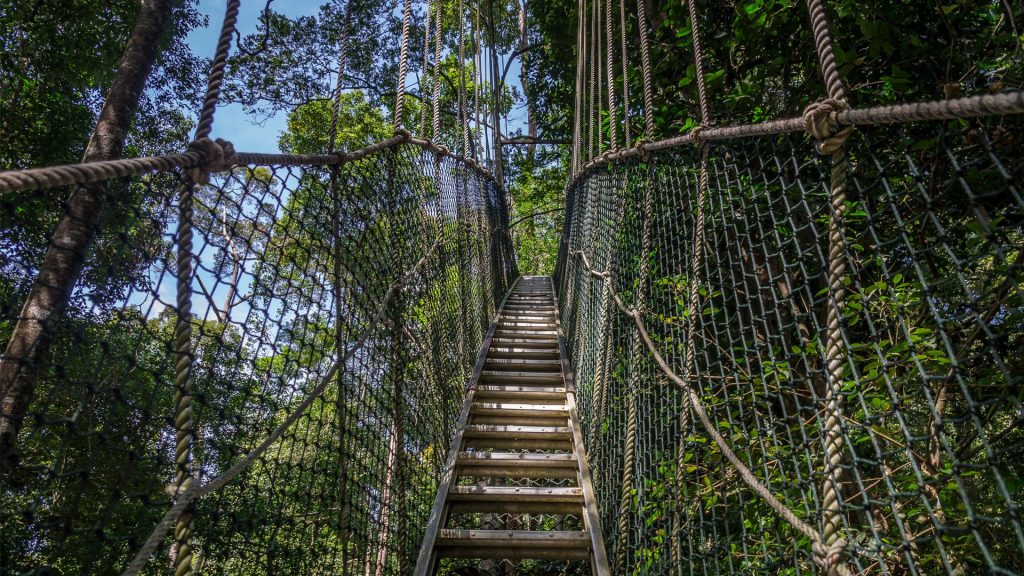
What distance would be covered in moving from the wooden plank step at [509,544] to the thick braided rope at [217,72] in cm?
161

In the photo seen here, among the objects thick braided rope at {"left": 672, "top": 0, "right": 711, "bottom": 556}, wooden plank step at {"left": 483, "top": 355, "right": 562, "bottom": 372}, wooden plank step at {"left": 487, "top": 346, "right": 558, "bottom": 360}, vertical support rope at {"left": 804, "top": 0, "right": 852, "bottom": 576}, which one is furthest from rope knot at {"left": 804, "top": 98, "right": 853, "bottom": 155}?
wooden plank step at {"left": 487, "top": 346, "right": 558, "bottom": 360}

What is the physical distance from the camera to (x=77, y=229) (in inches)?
132

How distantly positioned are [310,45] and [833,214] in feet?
29.4

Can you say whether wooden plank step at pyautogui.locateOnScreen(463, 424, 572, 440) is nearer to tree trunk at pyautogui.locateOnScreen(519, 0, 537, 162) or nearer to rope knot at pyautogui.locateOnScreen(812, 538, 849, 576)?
rope knot at pyautogui.locateOnScreen(812, 538, 849, 576)

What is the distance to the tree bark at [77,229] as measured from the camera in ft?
9.70

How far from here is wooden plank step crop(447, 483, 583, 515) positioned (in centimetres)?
227

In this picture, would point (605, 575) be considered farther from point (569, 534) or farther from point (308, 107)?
point (308, 107)

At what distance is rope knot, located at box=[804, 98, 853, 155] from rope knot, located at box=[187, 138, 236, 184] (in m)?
1.12

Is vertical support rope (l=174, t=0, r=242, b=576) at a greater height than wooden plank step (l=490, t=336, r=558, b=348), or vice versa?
wooden plank step (l=490, t=336, r=558, b=348)

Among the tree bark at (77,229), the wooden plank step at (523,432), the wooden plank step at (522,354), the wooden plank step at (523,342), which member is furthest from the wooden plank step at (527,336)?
the tree bark at (77,229)

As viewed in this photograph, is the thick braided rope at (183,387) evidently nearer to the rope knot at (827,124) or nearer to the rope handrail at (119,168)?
the rope handrail at (119,168)

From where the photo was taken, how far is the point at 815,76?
190cm

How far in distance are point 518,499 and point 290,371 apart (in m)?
1.10

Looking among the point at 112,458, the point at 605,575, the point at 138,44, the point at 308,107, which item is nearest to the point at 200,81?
the point at 308,107
